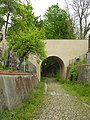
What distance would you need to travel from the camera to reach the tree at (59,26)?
50344 mm

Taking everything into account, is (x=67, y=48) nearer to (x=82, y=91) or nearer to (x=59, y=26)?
(x=59, y=26)

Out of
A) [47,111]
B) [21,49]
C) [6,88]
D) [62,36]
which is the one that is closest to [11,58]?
[21,49]

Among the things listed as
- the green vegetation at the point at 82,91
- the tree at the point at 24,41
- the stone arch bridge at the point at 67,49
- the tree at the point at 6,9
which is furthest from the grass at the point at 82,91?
the stone arch bridge at the point at 67,49

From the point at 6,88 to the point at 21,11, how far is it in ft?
56.5

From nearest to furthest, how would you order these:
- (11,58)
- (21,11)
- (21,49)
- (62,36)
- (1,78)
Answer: (1,78)
(11,58)
(21,49)
(21,11)
(62,36)

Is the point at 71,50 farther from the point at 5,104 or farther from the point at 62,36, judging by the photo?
the point at 5,104

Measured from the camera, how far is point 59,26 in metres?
51.4

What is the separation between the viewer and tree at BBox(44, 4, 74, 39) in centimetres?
5034

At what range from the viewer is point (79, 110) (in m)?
11.2

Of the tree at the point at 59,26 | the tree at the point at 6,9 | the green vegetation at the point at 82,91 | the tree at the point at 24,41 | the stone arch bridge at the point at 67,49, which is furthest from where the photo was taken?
the tree at the point at 59,26

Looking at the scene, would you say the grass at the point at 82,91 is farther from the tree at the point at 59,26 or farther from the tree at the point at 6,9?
the tree at the point at 59,26

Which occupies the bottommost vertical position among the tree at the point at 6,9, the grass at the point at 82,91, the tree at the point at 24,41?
the grass at the point at 82,91

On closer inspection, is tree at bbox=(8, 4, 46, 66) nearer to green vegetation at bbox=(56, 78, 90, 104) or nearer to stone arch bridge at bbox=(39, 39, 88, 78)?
green vegetation at bbox=(56, 78, 90, 104)

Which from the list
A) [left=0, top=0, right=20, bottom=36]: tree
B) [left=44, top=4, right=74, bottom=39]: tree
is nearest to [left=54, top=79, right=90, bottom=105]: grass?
[left=0, top=0, right=20, bottom=36]: tree
